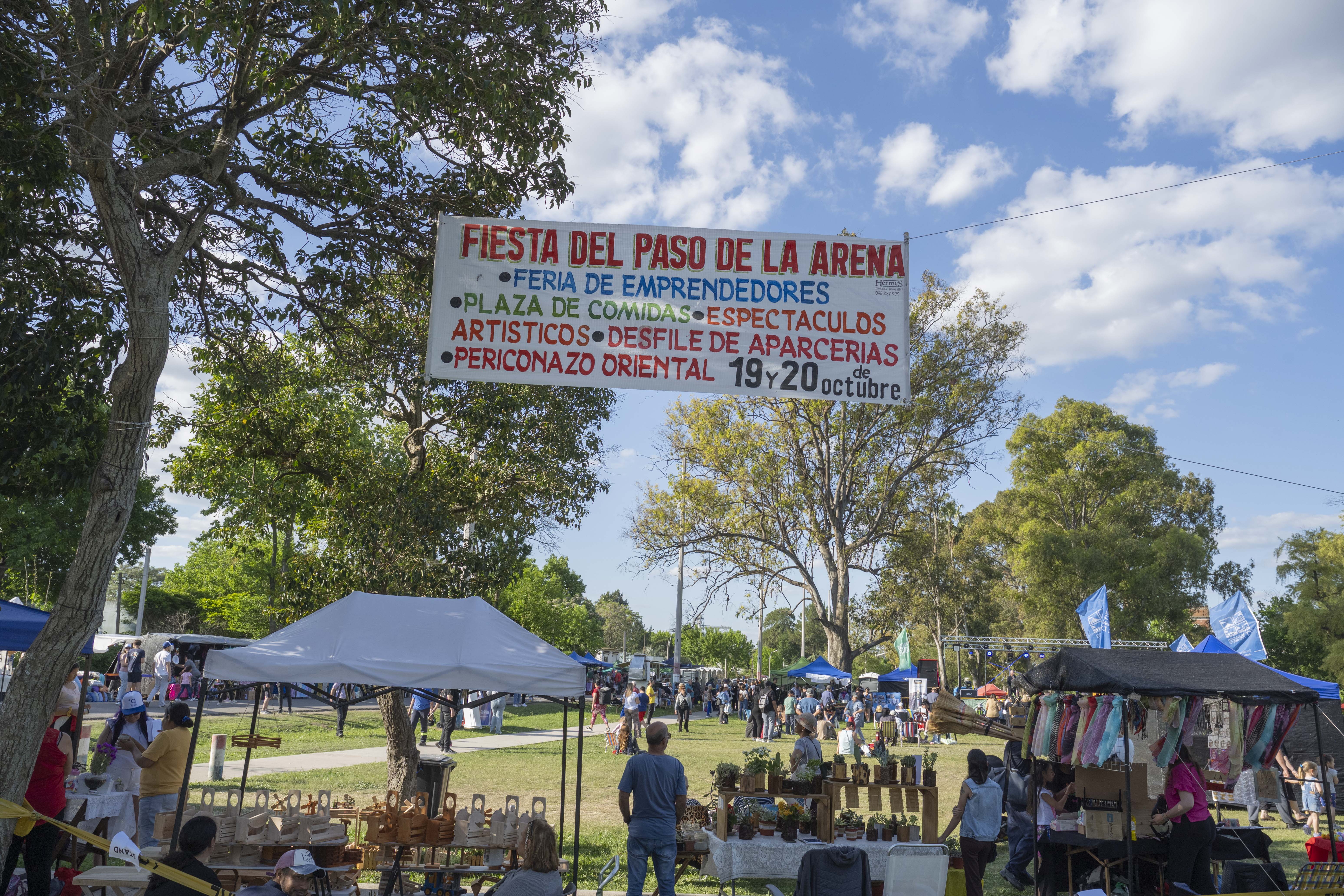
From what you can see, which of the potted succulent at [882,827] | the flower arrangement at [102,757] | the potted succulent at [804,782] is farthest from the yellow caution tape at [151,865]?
the potted succulent at [882,827]

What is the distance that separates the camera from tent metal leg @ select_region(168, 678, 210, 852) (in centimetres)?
730

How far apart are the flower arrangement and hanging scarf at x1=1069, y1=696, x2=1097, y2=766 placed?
895 centimetres

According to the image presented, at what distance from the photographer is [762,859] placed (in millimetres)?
8328

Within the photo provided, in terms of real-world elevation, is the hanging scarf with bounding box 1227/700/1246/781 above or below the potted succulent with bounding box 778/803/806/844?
above

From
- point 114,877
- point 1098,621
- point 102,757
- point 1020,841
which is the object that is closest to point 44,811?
point 114,877

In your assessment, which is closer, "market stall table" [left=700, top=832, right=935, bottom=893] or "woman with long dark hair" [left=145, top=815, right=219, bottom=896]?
"woman with long dark hair" [left=145, top=815, right=219, bottom=896]

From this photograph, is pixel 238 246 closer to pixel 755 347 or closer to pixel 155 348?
pixel 155 348

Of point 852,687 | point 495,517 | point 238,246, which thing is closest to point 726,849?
point 495,517

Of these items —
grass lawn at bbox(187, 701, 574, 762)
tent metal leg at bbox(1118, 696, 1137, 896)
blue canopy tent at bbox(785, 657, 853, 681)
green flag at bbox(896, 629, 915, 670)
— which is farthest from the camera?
green flag at bbox(896, 629, 915, 670)

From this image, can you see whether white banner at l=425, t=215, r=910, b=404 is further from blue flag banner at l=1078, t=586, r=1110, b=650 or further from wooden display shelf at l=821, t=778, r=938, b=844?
blue flag banner at l=1078, t=586, r=1110, b=650

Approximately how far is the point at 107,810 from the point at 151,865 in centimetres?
449

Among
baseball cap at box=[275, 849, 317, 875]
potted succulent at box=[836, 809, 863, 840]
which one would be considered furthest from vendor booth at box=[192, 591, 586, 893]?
potted succulent at box=[836, 809, 863, 840]

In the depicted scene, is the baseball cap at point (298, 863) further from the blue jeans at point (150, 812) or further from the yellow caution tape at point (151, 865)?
the blue jeans at point (150, 812)

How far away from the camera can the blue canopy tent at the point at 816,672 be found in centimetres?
3005
